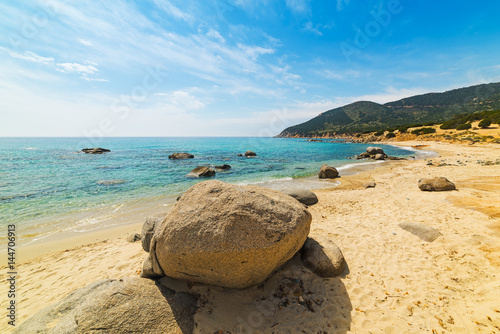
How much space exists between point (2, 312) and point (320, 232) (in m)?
10.1

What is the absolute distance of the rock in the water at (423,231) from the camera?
7039 millimetres

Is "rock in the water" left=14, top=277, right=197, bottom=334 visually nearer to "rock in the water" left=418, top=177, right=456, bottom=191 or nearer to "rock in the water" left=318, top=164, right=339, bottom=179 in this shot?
"rock in the water" left=418, top=177, right=456, bottom=191

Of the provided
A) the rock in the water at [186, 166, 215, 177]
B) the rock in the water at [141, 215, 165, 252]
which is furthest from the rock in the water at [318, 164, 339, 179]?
the rock in the water at [141, 215, 165, 252]

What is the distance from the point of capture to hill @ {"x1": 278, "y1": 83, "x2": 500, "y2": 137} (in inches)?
4211

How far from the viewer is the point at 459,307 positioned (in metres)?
4.19

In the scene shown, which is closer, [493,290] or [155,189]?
[493,290]

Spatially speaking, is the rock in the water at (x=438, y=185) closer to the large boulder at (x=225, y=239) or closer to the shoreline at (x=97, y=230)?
the large boulder at (x=225, y=239)

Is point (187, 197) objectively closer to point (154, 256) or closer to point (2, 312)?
point (154, 256)

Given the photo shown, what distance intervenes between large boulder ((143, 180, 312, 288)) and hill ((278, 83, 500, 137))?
425ft

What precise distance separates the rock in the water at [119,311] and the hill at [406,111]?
132 metres

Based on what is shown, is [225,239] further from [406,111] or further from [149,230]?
[406,111]

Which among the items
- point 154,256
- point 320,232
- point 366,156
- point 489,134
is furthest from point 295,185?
point 489,134

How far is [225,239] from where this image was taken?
4164 millimetres

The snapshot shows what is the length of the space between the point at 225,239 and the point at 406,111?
188 m
